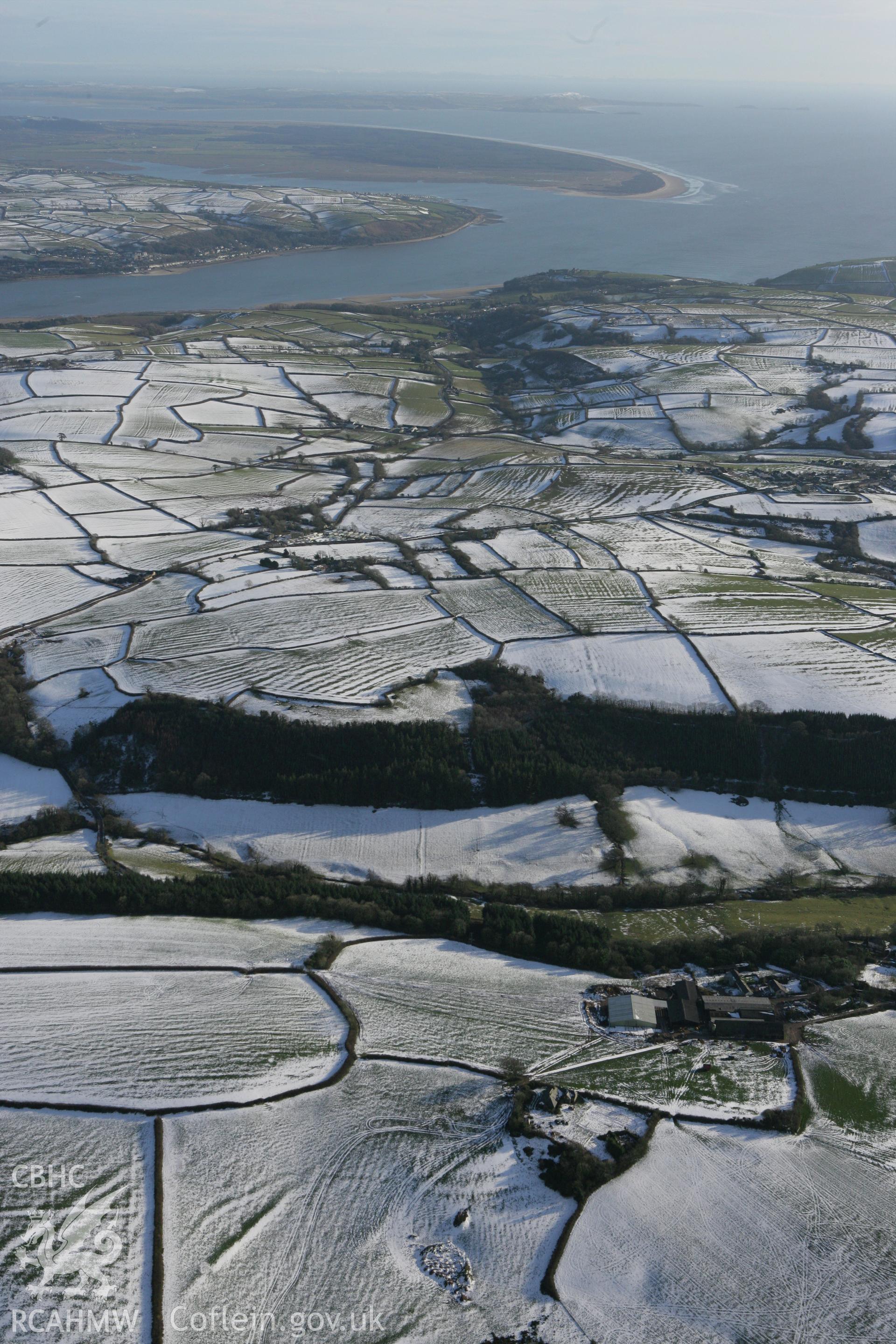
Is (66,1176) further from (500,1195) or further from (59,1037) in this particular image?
(500,1195)

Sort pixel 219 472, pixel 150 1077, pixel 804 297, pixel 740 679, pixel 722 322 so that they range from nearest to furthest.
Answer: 1. pixel 150 1077
2. pixel 740 679
3. pixel 219 472
4. pixel 722 322
5. pixel 804 297

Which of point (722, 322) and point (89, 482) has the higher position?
point (722, 322)

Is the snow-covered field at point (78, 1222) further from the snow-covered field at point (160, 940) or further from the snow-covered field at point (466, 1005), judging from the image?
the snow-covered field at point (466, 1005)

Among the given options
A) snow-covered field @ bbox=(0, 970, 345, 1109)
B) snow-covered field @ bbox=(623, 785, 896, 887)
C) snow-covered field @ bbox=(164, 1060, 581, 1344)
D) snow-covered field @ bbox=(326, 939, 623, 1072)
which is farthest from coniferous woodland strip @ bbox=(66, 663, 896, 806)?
snow-covered field @ bbox=(164, 1060, 581, 1344)

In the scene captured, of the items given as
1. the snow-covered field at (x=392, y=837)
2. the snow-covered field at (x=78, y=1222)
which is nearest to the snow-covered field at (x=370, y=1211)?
the snow-covered field at (x=78, y=1222)

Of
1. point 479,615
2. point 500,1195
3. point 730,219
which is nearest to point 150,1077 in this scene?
point 500,1195

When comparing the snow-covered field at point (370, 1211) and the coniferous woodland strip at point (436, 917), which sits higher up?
the coniferous woodland strip at point (436, 917)
